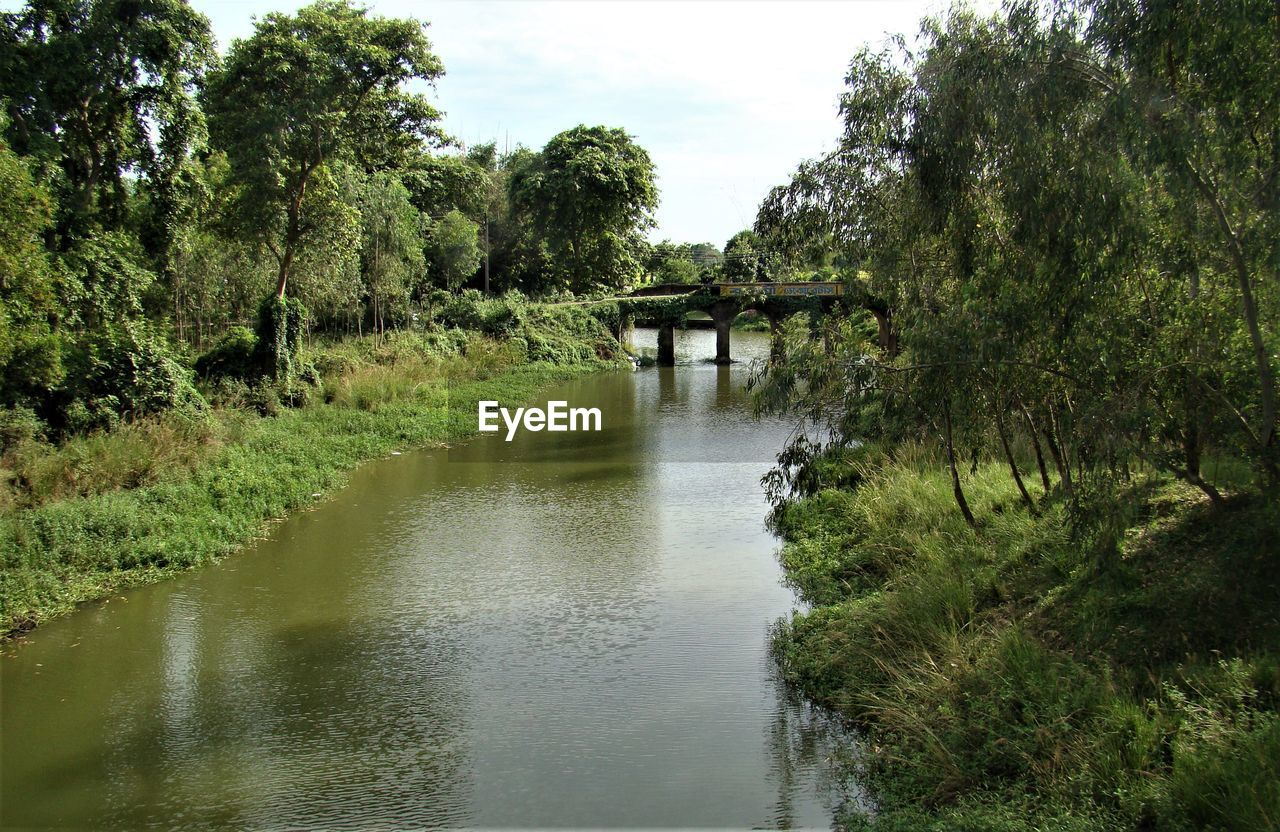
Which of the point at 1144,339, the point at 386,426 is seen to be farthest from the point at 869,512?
the point at 386,426

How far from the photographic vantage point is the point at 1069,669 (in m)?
6.89

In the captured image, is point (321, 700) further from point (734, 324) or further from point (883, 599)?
point (734, 324)

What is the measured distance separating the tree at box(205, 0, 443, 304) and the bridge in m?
17.9

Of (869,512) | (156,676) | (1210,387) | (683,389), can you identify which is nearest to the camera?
(1210,387)

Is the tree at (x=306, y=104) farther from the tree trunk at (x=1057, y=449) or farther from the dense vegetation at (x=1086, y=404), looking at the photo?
the tree trunk at (x=1057, y=449)

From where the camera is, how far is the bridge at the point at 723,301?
38.8 meters

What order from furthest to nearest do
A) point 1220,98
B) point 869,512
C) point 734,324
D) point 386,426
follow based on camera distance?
point 734,324 → point 386,426 → point 869,512 → point 1220,98

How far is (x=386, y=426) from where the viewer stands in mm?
20453

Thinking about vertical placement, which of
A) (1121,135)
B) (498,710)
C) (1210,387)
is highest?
(1121,135)

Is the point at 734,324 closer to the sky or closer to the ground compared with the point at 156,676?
closer to the sky

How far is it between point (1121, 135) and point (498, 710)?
6.62 meters

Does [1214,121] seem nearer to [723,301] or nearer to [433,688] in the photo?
[433,688]

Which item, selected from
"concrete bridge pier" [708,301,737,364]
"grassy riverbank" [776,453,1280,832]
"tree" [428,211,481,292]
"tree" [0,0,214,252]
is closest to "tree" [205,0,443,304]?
"tree" [0,0,214,252]

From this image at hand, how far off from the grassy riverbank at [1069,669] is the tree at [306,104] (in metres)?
16.6
